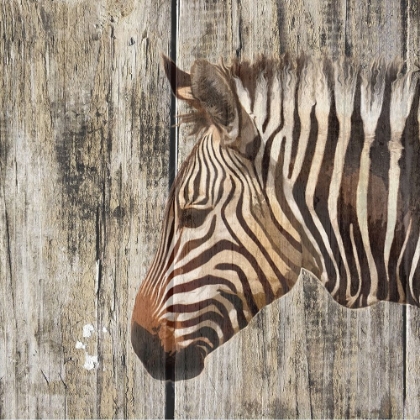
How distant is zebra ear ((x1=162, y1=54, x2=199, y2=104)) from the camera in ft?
4.79

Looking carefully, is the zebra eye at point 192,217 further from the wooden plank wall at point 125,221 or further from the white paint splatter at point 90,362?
the white paint splatter at point 90,362

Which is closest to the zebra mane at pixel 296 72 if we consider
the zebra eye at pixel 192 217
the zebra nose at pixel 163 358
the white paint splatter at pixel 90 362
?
the zebra eye at pixel 192 217

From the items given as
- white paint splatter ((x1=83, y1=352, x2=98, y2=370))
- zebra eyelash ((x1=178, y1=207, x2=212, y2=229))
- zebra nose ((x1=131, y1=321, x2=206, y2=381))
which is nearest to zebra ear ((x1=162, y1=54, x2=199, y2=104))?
zebra eyelash ((x1=178, y1=207, x2=212, y2=229))

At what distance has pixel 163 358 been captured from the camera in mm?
1484

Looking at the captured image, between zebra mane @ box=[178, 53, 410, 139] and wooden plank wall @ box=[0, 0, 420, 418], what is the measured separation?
0.04 metres

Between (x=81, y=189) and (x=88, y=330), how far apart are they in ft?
1.43

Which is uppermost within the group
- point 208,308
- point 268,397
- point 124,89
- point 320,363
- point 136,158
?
point 124,89

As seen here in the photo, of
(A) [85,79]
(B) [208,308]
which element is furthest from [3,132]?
→ (B) [208,308]

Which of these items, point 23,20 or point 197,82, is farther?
point 23,20

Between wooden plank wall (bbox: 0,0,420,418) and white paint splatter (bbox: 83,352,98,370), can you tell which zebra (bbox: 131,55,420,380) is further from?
white paint splatter (bbox: 83,352,98,370)

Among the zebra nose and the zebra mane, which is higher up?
the zebra mane

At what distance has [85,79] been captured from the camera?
1488 millimetres

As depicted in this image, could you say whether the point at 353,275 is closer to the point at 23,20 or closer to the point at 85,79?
the point at 85,79

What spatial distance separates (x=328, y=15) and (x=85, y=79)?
29.9 inches
